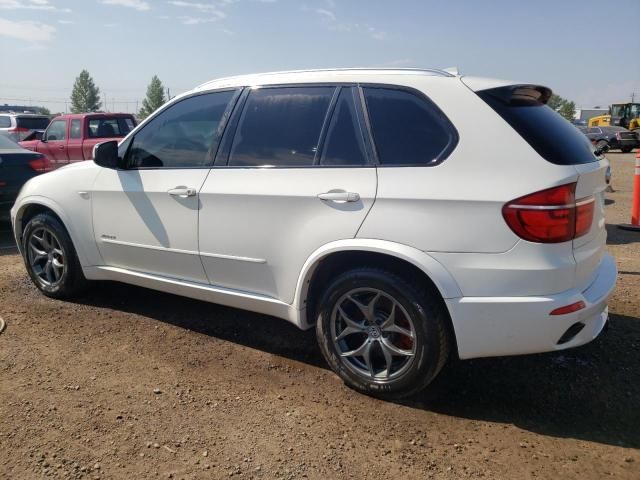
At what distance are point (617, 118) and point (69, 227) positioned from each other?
3986cm

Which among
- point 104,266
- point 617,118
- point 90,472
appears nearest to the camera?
point 90,472

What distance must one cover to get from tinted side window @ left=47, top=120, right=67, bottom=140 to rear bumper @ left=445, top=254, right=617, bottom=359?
13.0 meters

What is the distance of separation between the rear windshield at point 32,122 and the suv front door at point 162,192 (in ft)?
53.1

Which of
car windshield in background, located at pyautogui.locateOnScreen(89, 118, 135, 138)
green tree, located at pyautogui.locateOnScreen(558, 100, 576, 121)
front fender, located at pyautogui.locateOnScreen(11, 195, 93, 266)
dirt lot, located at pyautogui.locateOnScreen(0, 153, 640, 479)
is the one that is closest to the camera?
dirt lot, located at pyautogui.locateOnScreen(0, 153, 640, 479)

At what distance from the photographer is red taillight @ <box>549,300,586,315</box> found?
8.69 feet

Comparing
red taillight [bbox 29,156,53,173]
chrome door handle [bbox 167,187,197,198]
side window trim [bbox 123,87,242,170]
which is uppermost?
side window trim [bbox 123,87,242,170]

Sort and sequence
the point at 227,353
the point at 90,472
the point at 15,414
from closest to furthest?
1. the point at 90,472
2. the point at 15,414
3. the point at 227,353

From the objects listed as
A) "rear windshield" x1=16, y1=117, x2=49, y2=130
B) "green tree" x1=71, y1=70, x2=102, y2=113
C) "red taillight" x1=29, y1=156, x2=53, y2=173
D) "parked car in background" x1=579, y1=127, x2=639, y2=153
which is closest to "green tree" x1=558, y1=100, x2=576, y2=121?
"parked car in background" x1=579, y1=127, x2=639, y2=153

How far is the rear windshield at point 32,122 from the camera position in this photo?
17.8 metres

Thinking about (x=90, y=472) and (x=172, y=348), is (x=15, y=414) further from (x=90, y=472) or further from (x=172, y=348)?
(x=172, y=348)

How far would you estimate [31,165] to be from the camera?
7.70 metres

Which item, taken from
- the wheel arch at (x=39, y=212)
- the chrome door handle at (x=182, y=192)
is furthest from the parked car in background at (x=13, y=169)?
the chrome door handle at (x=182, y=192)

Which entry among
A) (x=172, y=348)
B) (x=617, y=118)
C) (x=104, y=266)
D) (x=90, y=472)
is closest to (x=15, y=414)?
(x=90, y=472)

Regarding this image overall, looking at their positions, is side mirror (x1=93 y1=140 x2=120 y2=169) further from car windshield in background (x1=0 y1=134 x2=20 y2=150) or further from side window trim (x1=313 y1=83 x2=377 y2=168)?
car windshield in background (x1=0 y1=134 x2=20 y2=150)
